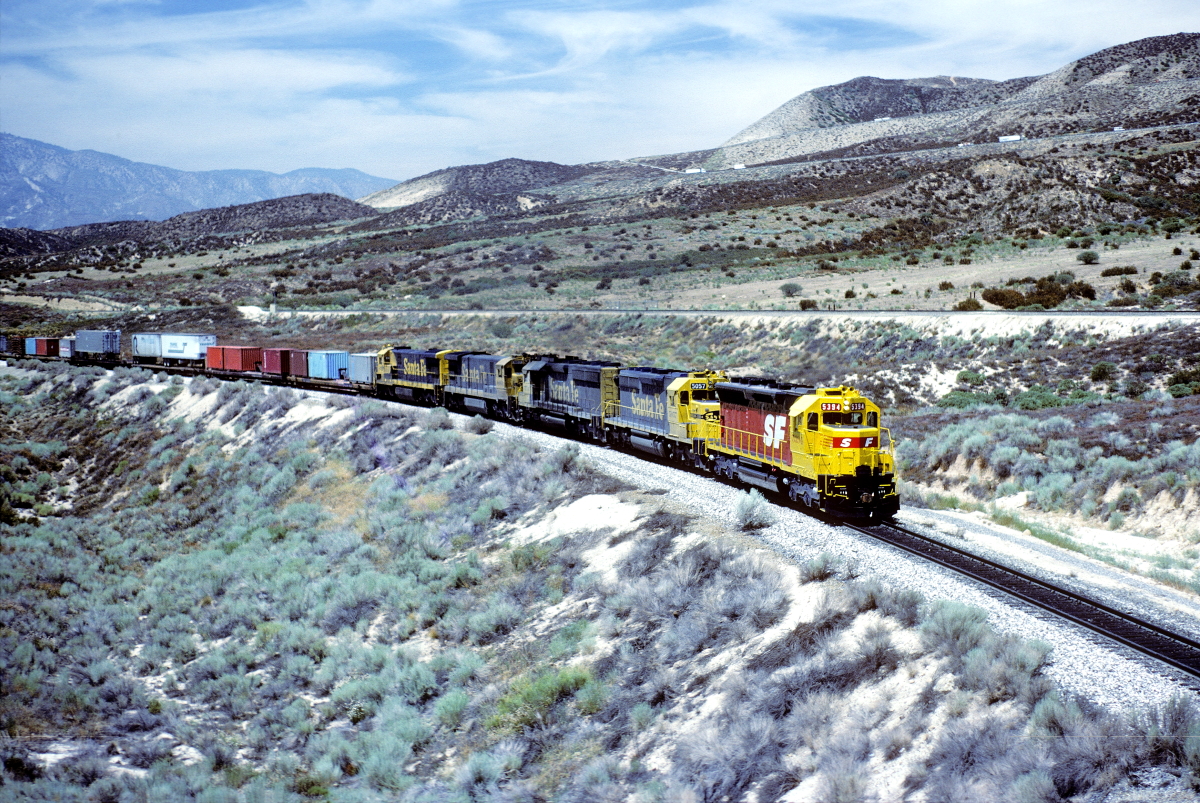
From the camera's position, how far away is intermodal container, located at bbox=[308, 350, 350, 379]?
5278 cm

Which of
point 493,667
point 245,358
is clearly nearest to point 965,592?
point 493,667

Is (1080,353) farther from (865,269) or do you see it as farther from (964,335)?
(865,269)

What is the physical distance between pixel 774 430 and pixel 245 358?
44095 mm

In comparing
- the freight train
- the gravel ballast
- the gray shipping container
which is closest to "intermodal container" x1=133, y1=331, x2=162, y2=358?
the gray shipping container

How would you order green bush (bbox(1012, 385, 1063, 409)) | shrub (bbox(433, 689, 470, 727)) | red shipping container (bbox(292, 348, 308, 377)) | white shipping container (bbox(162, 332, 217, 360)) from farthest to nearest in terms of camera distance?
1. white shipping container (bbox(162, 332, 217, 360))
2. red shipping container (bbox(292, 348, 308, 377))
3. green bush (bbox(1012, 385, 1063, 409))
4. shrub (bbox(433, 689, 470, 727))

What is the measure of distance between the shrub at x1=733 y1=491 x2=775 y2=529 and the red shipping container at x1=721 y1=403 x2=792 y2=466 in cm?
183

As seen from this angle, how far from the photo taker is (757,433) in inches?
921

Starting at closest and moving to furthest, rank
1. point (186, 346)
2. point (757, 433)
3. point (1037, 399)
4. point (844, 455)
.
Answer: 1. point (844, 455)
2. point (757, 433)
3. point (1037, 399)
4. point (186, 346)

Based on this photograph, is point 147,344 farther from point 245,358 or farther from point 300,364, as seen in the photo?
point 300,364

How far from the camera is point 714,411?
25781mm

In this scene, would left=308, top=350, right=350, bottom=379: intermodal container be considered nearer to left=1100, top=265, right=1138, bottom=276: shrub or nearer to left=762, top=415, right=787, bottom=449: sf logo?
left=762, top=415, right=787, bottom=449: sf logo

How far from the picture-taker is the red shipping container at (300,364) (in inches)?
2108

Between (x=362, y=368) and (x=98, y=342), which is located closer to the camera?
(x=362, y=368)

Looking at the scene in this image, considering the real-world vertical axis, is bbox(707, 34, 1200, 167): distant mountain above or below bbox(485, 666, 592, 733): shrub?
above
